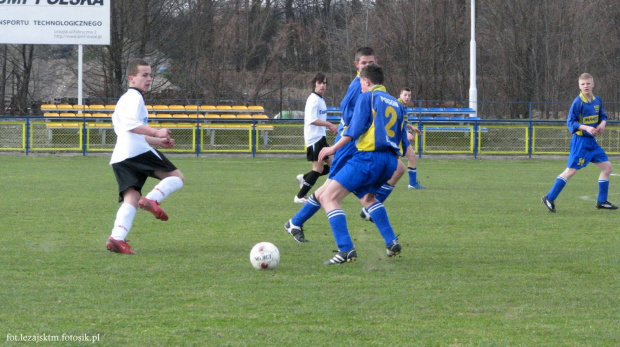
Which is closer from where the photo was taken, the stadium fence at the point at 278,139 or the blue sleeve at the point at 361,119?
the blue sleeve at the point at 361,119

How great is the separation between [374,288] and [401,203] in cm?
604

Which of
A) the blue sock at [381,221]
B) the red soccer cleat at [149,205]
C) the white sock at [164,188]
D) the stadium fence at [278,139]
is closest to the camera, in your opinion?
the blue sock at [381,221]

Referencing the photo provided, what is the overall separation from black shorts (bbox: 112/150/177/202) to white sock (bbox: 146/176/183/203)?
0.41 feet

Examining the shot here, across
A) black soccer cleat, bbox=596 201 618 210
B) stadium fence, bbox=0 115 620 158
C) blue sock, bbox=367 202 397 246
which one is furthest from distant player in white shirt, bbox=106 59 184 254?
stadium fence, bbox=0 115 620 158

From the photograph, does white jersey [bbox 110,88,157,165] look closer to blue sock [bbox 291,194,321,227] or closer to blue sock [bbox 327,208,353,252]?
blue sock [bbox 291,194,321,227]

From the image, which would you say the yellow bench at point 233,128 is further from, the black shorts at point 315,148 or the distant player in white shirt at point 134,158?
the distant player in white shirt at point 134,158

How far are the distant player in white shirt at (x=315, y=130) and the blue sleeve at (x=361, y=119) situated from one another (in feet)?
12.9

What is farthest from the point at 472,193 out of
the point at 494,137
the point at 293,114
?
the point at 293,114

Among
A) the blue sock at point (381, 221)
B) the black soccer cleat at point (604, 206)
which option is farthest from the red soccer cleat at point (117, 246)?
the black soccer cleat at point (604, 206)

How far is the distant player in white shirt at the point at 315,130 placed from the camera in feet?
33.6

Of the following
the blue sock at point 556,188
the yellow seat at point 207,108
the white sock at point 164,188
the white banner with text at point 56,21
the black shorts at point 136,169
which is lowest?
the blue sock at point 556,188

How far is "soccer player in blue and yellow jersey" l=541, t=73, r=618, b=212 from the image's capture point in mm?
10211

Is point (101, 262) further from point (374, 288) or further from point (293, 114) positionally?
point (293, 114)

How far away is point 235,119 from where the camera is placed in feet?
89.3
